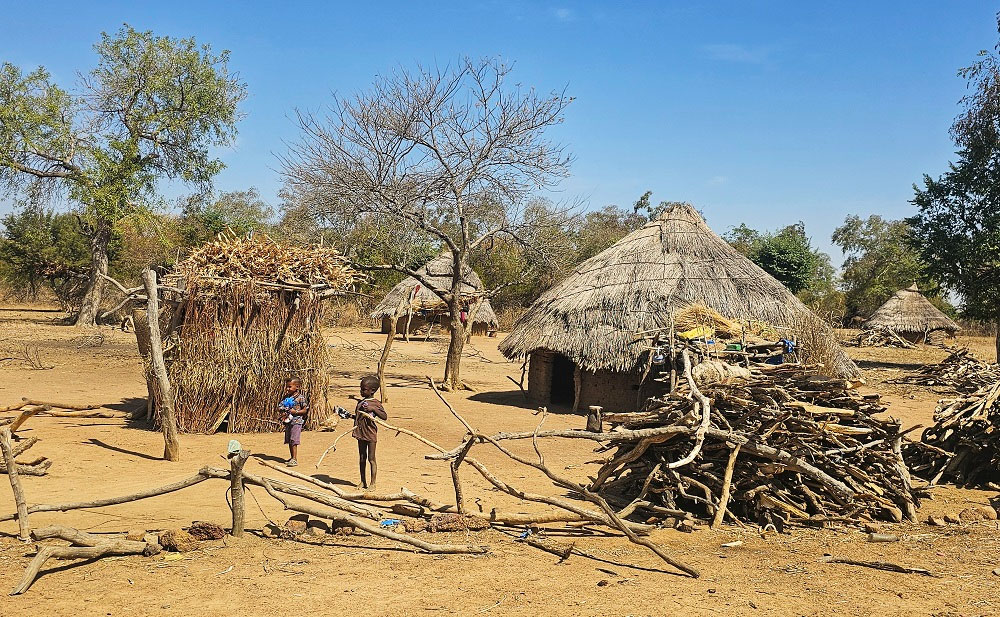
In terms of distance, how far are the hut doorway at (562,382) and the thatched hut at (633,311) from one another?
0.06 feet

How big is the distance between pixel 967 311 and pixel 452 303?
16407 millimetres

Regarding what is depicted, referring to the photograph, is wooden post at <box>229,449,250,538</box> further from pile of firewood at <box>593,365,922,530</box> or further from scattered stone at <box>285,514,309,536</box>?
pile of firewood at <box>593,365,922,530</box>

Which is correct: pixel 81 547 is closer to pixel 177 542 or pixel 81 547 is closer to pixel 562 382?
pixel 177 542

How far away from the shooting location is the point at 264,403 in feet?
33.6

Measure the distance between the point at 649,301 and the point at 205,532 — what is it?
9093mm

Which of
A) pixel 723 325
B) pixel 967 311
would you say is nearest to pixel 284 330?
pixel 723 325

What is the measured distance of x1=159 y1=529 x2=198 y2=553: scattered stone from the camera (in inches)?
197

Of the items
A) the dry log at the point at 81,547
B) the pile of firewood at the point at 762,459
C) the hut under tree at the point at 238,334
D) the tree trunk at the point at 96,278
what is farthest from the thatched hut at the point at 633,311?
the tree trunk at the point at 96,278

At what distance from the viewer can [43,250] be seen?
32.9 meters

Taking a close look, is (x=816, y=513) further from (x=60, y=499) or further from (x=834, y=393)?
(x=60, y=499)

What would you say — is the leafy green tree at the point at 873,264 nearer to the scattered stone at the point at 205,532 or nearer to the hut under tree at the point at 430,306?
the hut under tree at the point at 430,306

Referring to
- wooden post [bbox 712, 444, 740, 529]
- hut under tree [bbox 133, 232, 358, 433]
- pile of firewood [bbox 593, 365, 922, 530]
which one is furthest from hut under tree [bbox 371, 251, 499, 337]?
→ wooden post [bbox 712, 444, 740, 529]

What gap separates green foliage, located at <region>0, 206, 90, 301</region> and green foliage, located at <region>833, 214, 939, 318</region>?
34.4 metres

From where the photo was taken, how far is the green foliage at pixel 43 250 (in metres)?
32.6
